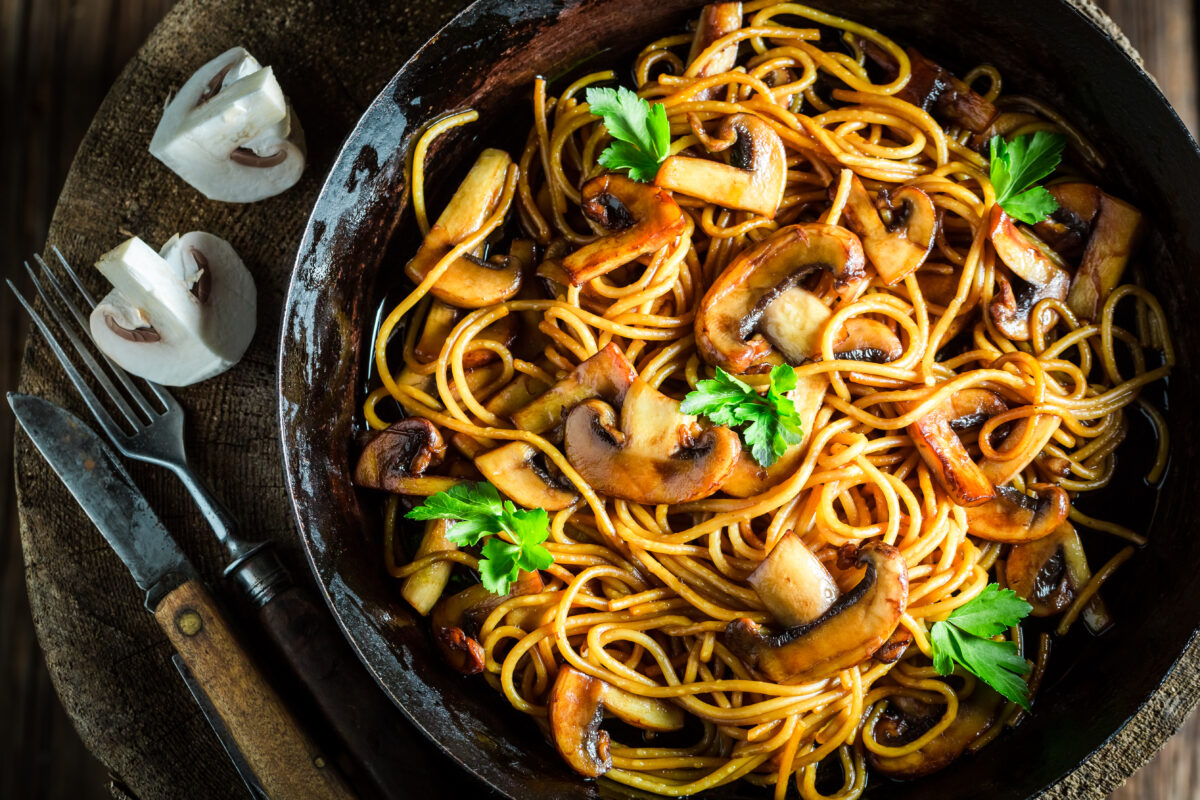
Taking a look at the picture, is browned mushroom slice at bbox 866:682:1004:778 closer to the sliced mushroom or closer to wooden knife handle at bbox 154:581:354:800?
the sliced mushroom

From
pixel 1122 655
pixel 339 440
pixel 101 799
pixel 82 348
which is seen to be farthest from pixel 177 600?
pixel 1122 655

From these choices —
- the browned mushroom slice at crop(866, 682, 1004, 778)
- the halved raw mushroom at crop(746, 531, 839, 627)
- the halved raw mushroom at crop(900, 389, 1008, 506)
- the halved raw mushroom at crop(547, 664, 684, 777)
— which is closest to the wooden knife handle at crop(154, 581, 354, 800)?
the halved raw mushroom at crop(547, 664, 684, 777)

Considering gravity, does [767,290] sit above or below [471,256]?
below

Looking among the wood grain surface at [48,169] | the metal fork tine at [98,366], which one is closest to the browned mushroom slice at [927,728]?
the wood grain surface at [48,169]

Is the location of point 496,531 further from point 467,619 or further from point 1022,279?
point 1022,279

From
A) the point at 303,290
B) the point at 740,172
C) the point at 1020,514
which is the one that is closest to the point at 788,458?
the point at 1020,514

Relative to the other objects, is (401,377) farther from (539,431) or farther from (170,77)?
(170,77)
